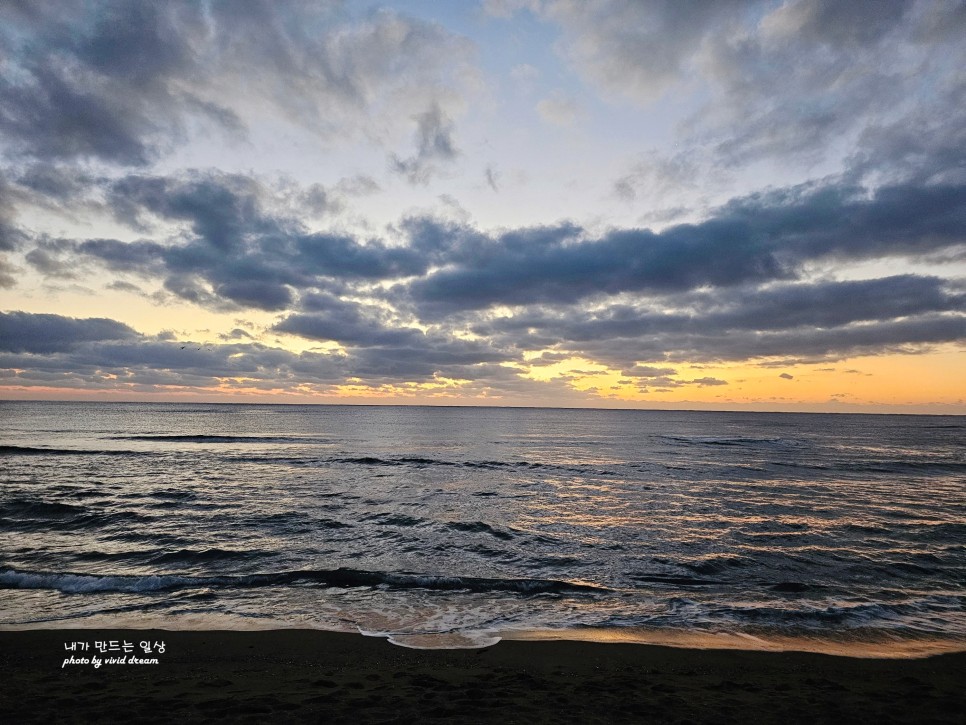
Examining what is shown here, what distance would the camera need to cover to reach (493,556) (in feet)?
55.9

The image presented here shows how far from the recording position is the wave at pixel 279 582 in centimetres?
1341

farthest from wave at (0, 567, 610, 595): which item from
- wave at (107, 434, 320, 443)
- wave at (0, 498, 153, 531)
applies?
wave at (107, 434, 320, 443)

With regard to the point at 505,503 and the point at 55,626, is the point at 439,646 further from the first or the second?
the point at 505,503

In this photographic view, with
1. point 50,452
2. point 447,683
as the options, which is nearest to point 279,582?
point 447,683

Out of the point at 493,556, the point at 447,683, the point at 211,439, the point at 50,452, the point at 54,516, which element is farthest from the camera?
the point at 211,439

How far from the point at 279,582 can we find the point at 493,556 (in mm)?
6821

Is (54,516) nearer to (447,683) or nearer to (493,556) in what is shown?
(493,556)

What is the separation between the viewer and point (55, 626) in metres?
10.5

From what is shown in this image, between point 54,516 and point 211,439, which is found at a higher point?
point 54,516

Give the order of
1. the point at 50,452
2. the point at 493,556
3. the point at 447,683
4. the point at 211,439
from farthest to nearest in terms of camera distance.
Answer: the point at 211,439 < the point at 50,452 < the point at 493,556 < the point at 447,683

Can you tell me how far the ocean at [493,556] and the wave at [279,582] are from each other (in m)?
0.08

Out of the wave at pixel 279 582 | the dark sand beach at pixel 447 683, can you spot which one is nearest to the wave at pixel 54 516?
the wave at pixel 279 582

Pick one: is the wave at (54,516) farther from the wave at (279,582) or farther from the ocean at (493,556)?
the wave at (279,582)

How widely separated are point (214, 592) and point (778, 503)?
2762 cm
